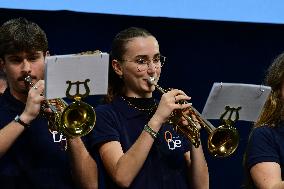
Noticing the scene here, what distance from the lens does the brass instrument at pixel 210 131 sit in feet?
9.46

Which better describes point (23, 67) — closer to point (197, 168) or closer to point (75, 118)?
point (75, 118)

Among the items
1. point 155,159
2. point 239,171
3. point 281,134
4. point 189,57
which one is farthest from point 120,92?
point 239,171

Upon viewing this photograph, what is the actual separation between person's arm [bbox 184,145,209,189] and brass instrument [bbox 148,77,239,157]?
0.15 ft

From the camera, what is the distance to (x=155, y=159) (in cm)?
277

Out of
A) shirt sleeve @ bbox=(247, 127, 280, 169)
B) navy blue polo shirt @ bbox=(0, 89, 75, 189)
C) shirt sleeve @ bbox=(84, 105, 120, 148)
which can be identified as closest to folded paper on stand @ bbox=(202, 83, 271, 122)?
shirt sleeve @ bbox=(247, 127, 280, 169)

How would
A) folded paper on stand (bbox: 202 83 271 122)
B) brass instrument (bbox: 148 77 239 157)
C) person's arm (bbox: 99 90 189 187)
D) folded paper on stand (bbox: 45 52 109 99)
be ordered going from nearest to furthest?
folded paper on stand (bbox: 45 52 109 99), person's arm (bbox: 99 90 189 187), folded paper on stand (bbox: 202 83 271 122), brass instrument (bbox: 148 77 239 157)

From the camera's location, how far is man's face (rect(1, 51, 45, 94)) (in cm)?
274

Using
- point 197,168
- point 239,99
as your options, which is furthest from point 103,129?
point 239,99

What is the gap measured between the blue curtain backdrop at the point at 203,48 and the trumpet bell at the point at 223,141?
3.75ft

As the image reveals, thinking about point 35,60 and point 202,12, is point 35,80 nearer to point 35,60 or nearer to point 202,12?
point 35,60

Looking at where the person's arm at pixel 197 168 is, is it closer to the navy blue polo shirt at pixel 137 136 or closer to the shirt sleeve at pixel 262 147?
the navy blue polo shirt at pixel 137 136

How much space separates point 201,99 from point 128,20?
68 centimetres

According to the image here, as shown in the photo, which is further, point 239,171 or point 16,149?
point 239,171

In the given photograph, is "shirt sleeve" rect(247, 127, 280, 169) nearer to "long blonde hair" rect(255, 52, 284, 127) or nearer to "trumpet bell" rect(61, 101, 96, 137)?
"long blonde hair" rect(255, 52, 284, 127)
